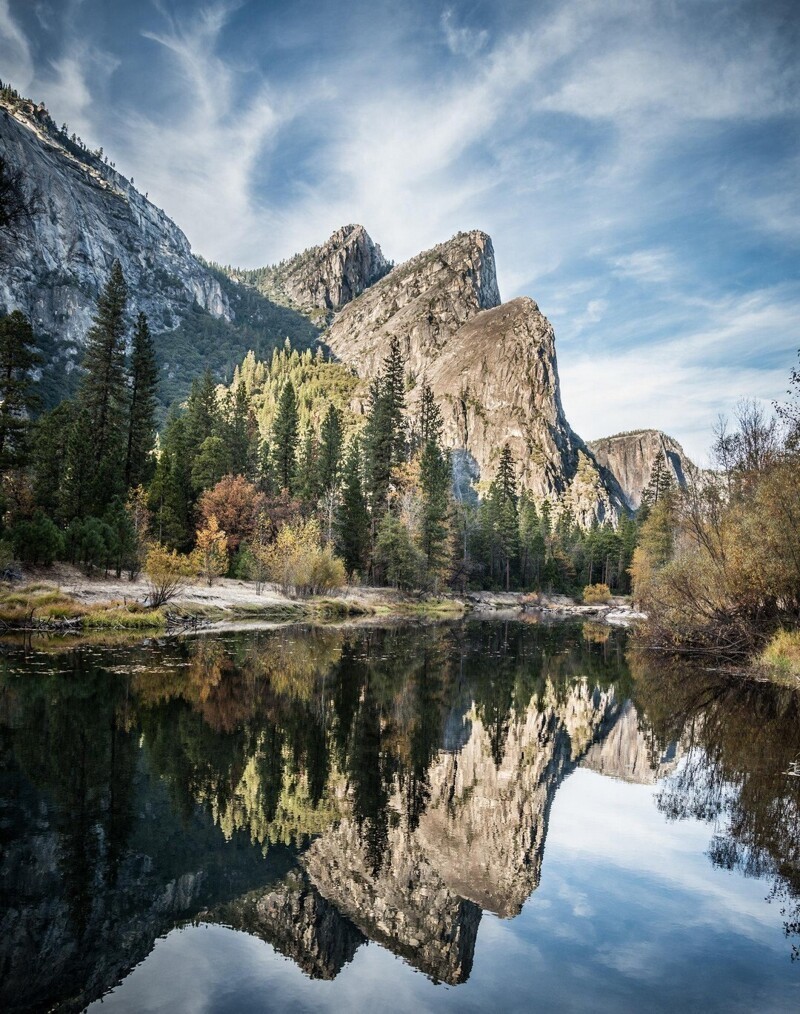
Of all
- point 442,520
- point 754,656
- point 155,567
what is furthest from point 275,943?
point 442,520

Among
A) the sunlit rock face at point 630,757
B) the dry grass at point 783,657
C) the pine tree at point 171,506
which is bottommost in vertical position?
the sunlit rock face at point 630,757

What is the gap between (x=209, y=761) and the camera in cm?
1177

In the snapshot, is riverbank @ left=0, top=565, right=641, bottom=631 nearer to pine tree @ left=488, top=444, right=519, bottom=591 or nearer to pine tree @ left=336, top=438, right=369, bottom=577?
pine tree @ left=336, top=438, right=369, bottom=577

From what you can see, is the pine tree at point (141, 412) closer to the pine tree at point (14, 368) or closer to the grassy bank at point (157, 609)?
the grassy bank at point (157, 609)

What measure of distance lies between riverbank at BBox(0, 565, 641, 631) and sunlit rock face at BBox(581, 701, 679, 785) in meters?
24.6

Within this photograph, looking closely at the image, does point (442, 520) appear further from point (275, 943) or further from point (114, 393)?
point (275, 943)

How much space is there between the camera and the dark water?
5.85 meters

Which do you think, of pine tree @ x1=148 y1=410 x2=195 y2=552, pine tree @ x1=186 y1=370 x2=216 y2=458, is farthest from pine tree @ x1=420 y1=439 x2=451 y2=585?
pine tree @ x1=186 y1=370 x2=216 y2=458

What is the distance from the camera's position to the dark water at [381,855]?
585 cm

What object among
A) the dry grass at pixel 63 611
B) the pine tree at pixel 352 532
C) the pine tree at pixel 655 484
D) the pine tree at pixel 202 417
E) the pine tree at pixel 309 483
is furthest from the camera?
the pine tree at pixel 655 484

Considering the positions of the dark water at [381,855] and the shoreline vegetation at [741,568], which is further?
the shoreline vegetation at [741,568]

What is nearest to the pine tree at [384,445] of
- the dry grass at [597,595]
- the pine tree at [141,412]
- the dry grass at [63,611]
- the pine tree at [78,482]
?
the pine tree at [141,412]

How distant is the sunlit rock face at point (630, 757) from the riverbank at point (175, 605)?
80.7 ft

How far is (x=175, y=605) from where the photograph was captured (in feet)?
119
